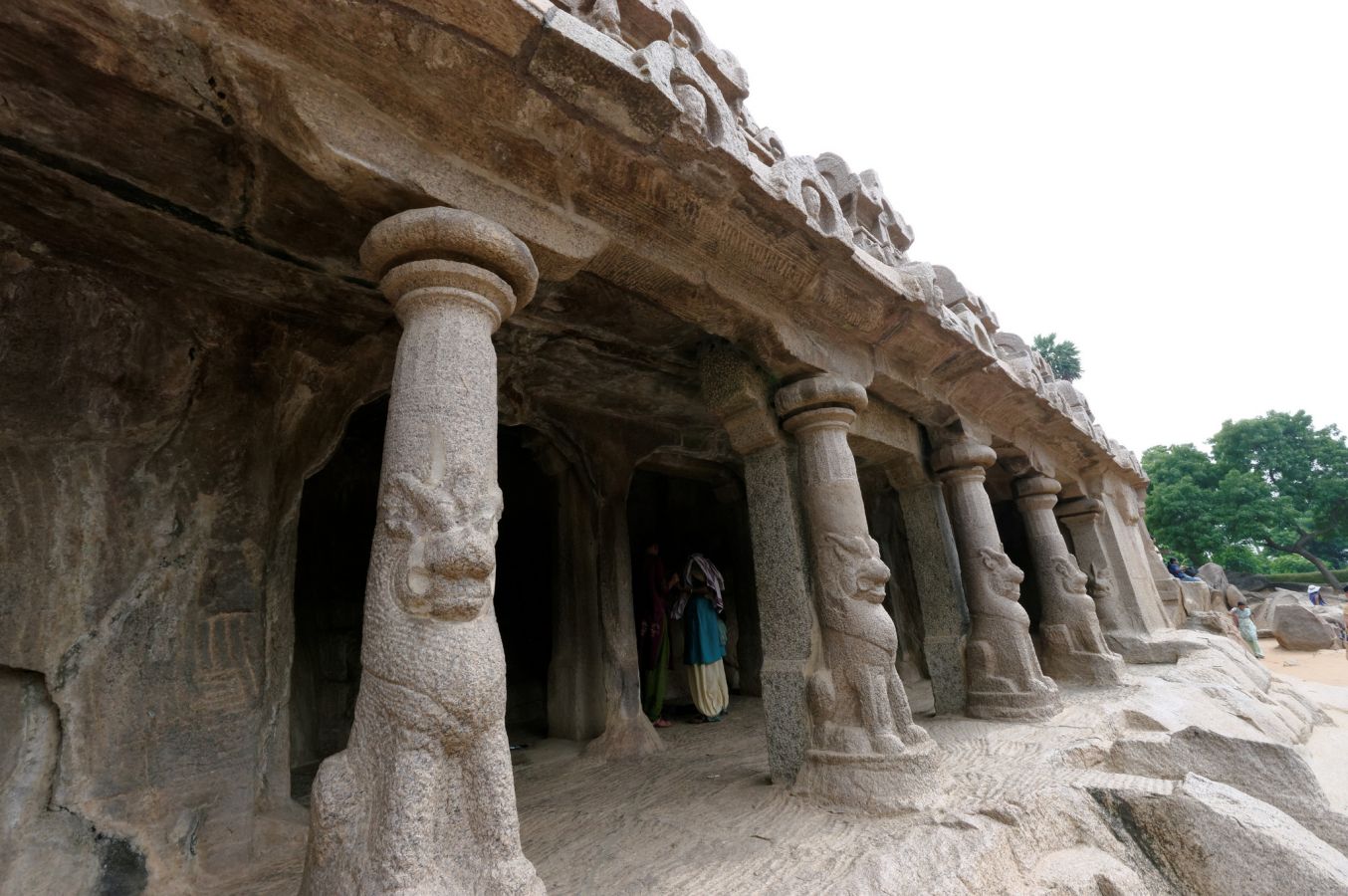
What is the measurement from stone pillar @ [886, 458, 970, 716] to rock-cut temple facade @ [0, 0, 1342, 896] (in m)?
0.04

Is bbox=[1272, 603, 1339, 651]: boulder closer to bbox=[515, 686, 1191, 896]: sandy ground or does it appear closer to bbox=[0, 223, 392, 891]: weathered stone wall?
bbox=[515, 686, 1191, 896]: sandy ground

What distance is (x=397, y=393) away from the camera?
77.4 inches

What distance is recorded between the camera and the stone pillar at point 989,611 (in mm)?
A: 4227

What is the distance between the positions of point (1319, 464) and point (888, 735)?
35160 millimetres

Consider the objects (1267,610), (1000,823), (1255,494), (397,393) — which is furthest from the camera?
(1255,494)

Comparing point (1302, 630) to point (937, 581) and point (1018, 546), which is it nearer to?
point (1018, 546)

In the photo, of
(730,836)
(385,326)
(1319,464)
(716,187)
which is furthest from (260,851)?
(1319,464)

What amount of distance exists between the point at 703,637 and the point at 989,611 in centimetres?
234

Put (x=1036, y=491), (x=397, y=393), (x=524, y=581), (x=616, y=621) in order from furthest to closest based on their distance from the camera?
(x=524, y=581), (x=1036, y=491), (x=616, y=621), (x=397, y=393)

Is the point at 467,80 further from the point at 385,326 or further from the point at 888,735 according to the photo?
the point at 888,735

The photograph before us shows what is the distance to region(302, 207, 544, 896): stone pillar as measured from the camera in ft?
5.05

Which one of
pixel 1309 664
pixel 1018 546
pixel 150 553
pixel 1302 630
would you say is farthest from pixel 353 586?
pixel 1302 630

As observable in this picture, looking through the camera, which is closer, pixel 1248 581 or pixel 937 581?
pixel 937 581

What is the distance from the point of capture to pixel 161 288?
2.92m
